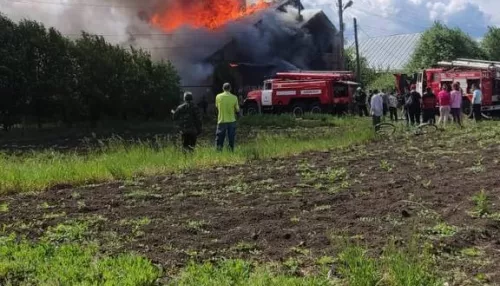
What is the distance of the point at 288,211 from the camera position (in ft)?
22.2

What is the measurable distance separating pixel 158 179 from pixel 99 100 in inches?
783

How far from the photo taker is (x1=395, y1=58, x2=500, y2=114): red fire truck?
2855 cm

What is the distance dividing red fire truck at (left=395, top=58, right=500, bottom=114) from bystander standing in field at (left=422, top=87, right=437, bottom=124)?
851 centimetres

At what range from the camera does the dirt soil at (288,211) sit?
5.20 m

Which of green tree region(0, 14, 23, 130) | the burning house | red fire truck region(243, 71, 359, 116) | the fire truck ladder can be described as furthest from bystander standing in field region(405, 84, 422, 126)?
the burning house

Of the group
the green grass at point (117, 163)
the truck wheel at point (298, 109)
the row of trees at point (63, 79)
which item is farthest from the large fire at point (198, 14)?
the green grass at point (117, 163)

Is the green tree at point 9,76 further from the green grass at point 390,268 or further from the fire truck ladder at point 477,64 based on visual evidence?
the green grass at point 390,268

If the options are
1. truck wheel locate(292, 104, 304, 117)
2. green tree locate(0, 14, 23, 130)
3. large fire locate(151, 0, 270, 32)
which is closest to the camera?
green tree locate(0, 14, 23, 130)

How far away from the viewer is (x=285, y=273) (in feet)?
14.9

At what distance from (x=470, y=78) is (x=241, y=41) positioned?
717 inches

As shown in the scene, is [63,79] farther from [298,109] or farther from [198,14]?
[198,14]

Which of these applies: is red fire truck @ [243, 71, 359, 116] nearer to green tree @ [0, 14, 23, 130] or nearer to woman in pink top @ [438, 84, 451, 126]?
green tree @ [0, 14, 23, 130]

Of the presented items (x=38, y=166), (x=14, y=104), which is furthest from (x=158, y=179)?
(x=14, y=104)

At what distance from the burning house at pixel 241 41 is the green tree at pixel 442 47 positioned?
30.1ft
